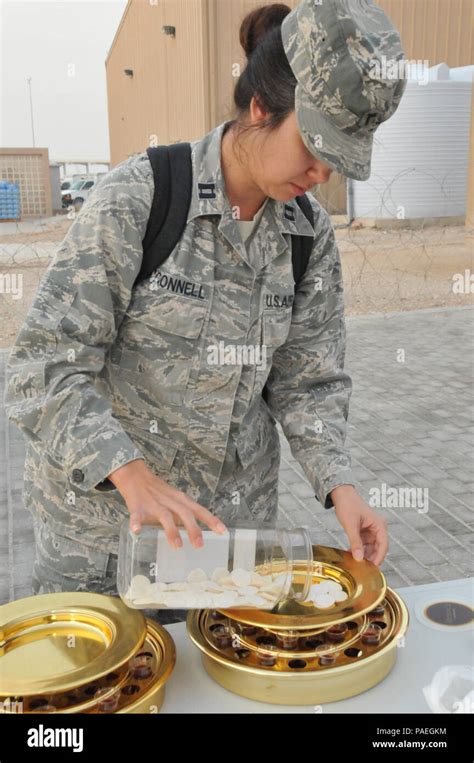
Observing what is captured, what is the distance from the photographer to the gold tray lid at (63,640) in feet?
3.32

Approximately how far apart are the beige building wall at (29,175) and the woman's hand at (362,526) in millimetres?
28023

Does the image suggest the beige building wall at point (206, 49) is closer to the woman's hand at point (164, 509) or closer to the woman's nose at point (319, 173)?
the woman's nose at point (319, 173)

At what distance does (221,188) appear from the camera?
59.8 inches

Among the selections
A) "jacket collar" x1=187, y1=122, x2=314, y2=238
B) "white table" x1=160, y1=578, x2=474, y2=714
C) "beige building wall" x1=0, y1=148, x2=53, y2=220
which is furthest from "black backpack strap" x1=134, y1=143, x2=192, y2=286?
"beige building wall" x1=0, y1=148, x2=53, y2=220

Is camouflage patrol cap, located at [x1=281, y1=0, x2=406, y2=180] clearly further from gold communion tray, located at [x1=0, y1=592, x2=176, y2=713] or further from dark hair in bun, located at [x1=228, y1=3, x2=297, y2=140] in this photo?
gold communion tray, located at [x1=0, y1=592, x2=176, y2=713]

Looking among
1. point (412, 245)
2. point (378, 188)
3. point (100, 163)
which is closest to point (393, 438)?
point (412, 245)

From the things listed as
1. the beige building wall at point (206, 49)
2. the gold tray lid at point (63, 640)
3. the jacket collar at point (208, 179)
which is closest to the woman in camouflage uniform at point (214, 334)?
the jacket collar at point (208, 179)

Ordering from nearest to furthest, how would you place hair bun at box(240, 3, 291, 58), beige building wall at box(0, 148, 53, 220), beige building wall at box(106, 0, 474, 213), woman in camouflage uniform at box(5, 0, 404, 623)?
1. woman in camouflage uniform at box(5, 0, 404, 623)
2. hair bun at box(240, 3, 291, 58)
3. beige building wall at box(106, 0, 474, 213)
4. beige building wall at box(0, 148, 53, 220)

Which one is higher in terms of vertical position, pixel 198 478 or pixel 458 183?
pixel 458 183

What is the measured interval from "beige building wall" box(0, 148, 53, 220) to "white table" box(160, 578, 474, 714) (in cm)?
2828

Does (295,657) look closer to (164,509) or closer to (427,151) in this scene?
(164,509)

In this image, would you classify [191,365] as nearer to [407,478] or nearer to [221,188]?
[221,188]

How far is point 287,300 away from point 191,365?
0.88ft

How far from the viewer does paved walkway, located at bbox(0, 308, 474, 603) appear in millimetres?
3588
